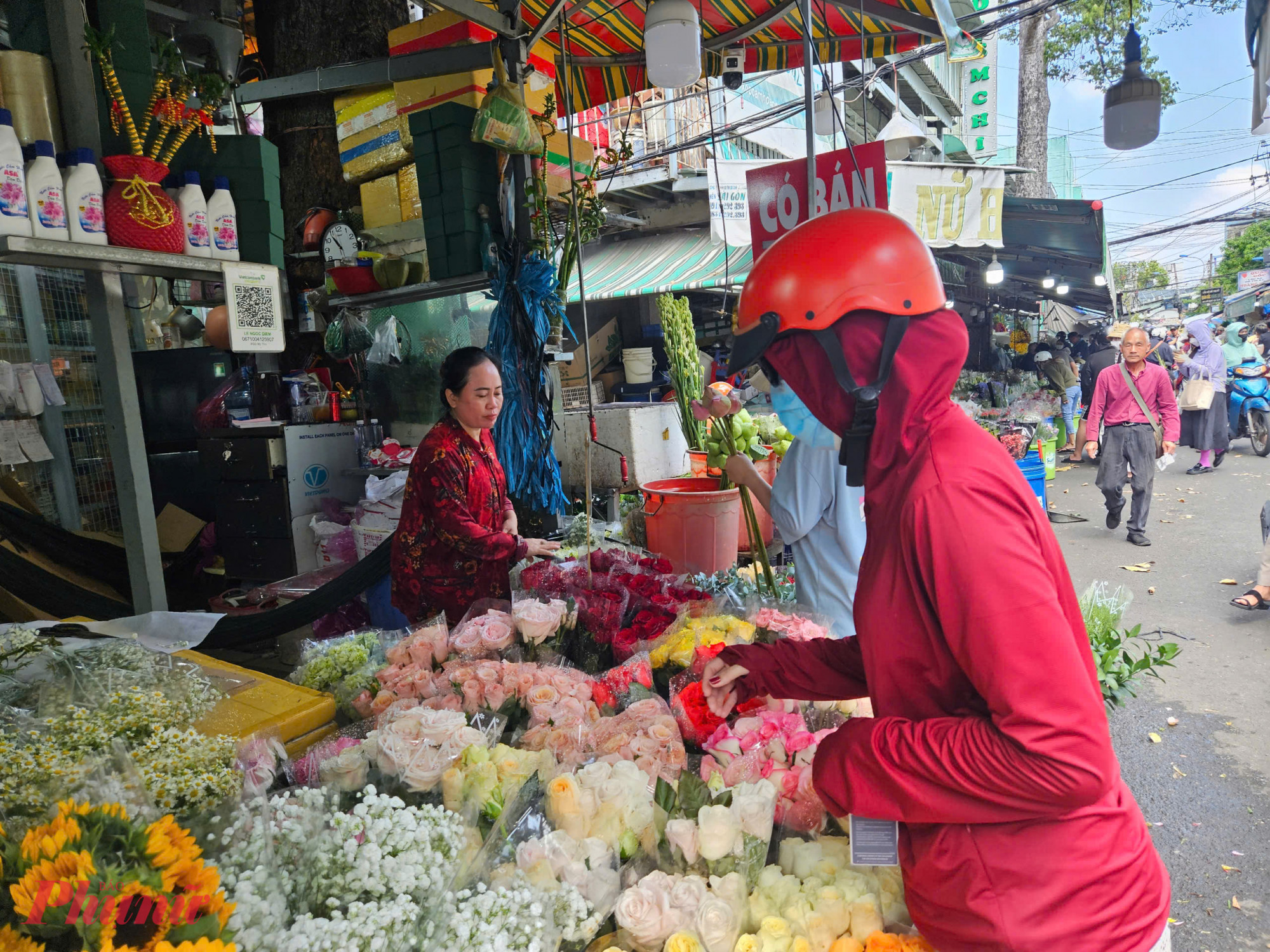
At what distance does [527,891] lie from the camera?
118 centimetres

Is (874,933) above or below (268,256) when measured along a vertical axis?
below

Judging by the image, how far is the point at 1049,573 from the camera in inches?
39.8

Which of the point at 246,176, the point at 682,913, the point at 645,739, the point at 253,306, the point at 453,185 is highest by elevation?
the point at 453,185

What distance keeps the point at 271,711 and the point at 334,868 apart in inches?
30.2

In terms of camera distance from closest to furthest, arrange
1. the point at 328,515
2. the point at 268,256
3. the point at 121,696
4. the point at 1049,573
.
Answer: the point at 1049,573 < the point at 121,696 < the point at 268,256 < the point at 328,515

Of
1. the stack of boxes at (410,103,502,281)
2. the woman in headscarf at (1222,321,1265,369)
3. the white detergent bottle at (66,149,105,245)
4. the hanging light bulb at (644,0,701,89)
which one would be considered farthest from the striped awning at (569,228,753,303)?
the white detergent bottle at (66,149,105,245)

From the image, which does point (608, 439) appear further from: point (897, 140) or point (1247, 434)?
point (1247, 434)

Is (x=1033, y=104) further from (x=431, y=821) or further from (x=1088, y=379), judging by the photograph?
(x=431, y=821)

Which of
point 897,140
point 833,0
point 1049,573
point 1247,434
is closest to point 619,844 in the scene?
point 1049,573

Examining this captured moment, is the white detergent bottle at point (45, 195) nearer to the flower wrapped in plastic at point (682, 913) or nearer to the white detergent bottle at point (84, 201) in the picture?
the white detergent bottle at point (84, 201)

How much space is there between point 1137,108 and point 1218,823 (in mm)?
4783

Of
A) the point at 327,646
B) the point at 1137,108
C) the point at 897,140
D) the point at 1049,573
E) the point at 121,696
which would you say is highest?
the point at 897,140

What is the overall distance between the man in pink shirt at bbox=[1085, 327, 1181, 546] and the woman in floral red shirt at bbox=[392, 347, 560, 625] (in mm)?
7163

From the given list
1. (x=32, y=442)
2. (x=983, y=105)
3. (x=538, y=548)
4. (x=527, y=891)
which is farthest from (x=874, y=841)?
(x=983, y=105)
